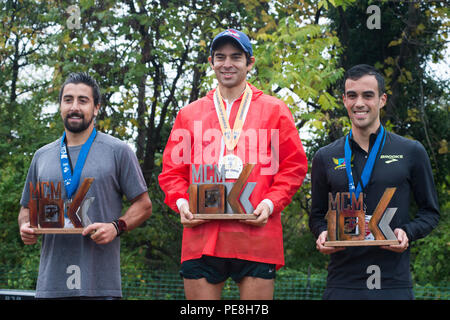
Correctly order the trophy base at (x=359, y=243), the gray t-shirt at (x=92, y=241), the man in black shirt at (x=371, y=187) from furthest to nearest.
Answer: the gray t-shirt at (x=92, y=241) → the man in black shirt at (x=371, y=187) → the trophy base at (x=359, y=243)

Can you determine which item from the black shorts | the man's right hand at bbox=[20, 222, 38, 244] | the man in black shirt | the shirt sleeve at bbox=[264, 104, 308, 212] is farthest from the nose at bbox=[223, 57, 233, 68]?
the man's right hand at bbox=[20, 222, 38, 244]

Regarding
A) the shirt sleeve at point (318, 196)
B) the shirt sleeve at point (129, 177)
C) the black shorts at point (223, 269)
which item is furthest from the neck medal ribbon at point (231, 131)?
the shirt sleeve at point (129, 177)

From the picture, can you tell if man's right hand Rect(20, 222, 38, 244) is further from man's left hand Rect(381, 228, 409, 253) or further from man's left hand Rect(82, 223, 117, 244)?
man's left hand Rect(381, 228, 409, 253)

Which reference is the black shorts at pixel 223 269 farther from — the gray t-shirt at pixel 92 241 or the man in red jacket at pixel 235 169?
the gray t-shirt at pixel 92 241

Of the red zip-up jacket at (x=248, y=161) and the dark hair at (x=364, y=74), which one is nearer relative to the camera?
the red zip-up jacket at (x=248, y=161)

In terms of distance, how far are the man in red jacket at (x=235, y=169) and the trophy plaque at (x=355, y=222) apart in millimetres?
289

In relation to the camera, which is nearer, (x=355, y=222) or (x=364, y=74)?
(x=355, y=222)

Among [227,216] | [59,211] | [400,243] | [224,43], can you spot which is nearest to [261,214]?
[227,216]

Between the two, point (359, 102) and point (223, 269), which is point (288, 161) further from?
point (223, 269)

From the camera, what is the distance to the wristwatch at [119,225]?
3.58 meters

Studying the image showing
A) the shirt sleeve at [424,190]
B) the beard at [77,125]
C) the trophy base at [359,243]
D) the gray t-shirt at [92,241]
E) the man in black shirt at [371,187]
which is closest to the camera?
the trophy base at [359,243]

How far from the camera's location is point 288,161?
3.42 metres

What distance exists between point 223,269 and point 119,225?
749 mm
